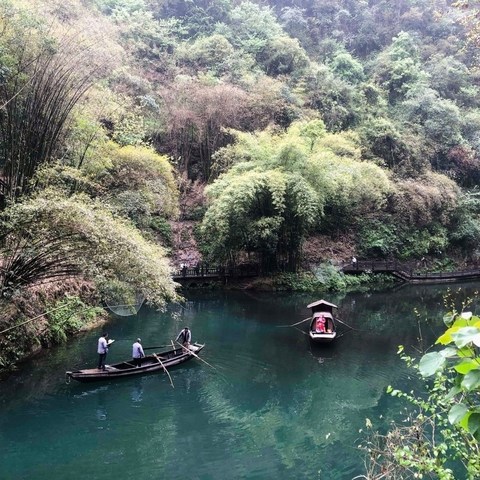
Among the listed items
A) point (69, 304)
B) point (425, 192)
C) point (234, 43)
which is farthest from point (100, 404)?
point (234, 43)

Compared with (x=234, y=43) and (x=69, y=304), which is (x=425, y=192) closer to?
(x=234, y=43)

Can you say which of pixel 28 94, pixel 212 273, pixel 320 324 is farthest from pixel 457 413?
pixel 212 273

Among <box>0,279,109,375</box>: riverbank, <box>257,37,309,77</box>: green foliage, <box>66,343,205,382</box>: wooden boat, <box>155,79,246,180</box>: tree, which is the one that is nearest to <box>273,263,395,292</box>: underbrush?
<box>155,79,246,180</box>: tree

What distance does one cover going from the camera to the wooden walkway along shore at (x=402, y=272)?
27.4m

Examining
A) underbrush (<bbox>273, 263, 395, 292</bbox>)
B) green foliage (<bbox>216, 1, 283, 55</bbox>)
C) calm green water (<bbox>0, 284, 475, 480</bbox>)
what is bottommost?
calm green water (<bbox>0, 284, 475, 480</bbox>)

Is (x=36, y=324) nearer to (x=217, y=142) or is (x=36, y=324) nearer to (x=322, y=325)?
(x=322, y=325)

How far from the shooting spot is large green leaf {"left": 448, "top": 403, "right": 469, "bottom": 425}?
67.7 inches

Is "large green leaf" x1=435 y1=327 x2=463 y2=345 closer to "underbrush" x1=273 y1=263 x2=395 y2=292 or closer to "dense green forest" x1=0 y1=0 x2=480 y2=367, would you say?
"dense green forest" x1=0 y1=0 x2=480 y2=367

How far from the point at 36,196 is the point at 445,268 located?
28.3 meters

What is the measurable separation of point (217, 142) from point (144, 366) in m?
19.8

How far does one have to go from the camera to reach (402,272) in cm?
2819

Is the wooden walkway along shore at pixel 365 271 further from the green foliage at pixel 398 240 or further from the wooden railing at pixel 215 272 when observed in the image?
the green foliage at pixel 398 240

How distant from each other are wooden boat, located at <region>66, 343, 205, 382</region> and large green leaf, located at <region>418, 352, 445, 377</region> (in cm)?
1025

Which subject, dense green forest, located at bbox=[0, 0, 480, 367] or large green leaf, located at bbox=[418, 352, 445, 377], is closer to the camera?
large green leaf, located at bbox=[418, 352, 445, 377]
